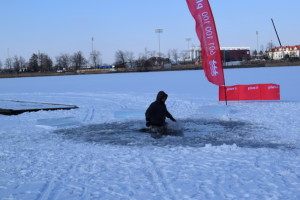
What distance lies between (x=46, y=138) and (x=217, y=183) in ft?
16.4

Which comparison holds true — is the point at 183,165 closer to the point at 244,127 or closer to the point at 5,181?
the point at 5,181

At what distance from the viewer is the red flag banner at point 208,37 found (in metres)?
12.2

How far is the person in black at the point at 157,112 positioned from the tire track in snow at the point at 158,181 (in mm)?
2636

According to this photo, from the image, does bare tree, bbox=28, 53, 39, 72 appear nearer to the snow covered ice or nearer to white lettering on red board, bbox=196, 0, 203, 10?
white lettering on red board, bbox=196, 0, 203, 10

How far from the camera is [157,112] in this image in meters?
8.70

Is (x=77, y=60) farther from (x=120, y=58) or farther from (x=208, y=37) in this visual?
(x=208, y=37)

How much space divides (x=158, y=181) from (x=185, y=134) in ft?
11.5

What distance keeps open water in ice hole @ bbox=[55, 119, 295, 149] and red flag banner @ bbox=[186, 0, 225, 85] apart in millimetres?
2907

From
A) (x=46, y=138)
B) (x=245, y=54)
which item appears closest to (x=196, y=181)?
(x=46, y=138)

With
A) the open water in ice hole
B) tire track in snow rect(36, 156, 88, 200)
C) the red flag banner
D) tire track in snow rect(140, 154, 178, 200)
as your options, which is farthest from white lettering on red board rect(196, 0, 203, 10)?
tire track in snow rect(36, 156, 88, 200)

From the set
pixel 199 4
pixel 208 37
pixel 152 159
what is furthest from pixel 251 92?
pixel 152 159

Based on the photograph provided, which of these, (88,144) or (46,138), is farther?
(46,138)

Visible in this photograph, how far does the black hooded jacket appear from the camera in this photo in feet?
28.1

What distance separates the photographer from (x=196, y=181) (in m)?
4.99
